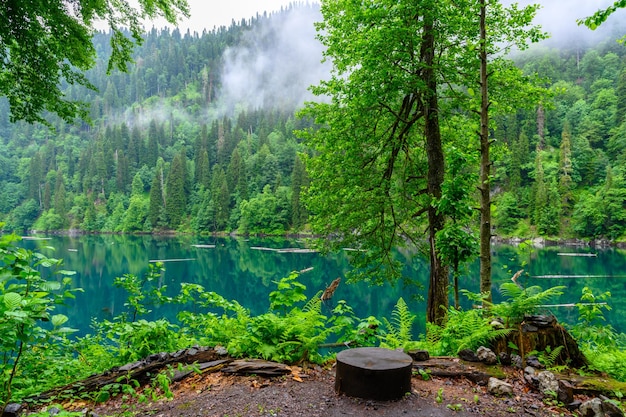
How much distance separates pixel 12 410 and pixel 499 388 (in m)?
4.65

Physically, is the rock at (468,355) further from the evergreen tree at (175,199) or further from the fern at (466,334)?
the evergreen tree at (175,199)

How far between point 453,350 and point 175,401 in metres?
3.51

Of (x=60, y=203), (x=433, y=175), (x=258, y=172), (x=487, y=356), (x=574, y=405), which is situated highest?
(x=258, y=172)

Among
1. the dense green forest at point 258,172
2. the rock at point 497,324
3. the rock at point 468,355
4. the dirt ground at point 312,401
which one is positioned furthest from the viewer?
the dense green forest at point 258,172

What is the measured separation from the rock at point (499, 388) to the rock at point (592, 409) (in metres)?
0.65

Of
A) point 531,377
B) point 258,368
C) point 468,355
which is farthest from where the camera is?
point 468,355

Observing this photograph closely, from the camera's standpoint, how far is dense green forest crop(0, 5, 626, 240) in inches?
2896

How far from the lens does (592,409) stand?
134 inches

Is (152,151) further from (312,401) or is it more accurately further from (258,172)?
(312,401)

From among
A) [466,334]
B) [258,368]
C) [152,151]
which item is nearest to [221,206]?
[152,151]

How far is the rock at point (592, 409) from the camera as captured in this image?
3365 millimetres

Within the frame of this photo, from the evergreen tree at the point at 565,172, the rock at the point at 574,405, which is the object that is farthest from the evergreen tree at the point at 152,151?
the rock at the point at 574,405

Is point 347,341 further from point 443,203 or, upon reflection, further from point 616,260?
point 616,260

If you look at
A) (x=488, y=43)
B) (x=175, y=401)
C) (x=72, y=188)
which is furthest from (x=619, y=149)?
(x=72, y=188)
